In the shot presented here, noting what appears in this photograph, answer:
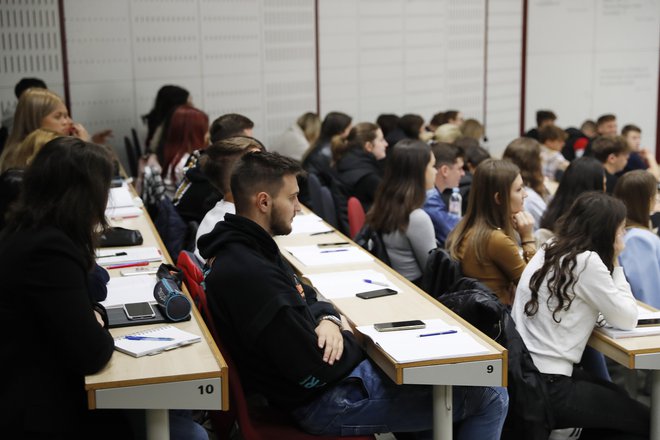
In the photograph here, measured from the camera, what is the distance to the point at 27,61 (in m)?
7.01

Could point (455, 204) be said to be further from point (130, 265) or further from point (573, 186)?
point (130, 265)

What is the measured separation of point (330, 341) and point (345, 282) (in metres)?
0.77

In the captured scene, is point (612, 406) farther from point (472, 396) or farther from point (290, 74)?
point (290, 74)

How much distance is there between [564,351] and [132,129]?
17.1 ft

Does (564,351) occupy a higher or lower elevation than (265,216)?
lower

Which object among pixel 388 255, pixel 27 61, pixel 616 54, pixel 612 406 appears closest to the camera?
pixel 612 406

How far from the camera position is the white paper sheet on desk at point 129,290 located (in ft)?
9.99

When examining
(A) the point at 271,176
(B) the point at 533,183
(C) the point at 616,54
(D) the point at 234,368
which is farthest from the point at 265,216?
(C) the point at 616,54

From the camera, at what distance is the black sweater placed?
2.28m

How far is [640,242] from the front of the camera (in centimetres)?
391

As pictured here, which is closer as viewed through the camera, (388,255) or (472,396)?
(472,396)

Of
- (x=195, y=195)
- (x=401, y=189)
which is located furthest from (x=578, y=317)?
(x=195, y=195)

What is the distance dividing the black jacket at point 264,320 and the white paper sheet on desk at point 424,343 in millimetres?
115

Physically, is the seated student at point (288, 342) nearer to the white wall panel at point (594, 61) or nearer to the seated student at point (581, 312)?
the seated student at point (581, 312)
